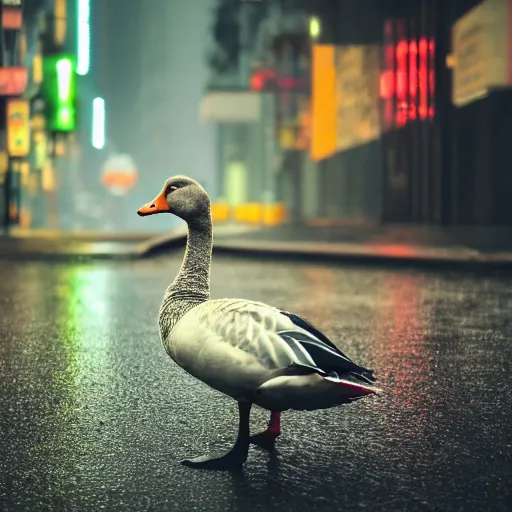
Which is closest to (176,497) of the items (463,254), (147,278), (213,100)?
(147,278)

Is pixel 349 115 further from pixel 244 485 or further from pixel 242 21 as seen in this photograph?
pixel 244 485

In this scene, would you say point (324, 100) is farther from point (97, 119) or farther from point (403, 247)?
point (97, 119)

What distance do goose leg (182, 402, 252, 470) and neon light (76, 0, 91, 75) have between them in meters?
80.2

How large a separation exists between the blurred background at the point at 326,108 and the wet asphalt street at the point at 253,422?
63.9 ft

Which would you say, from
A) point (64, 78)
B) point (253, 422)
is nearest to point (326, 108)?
point (64, 78)

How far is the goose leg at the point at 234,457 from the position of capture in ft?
14.4

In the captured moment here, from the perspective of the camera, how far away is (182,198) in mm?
4734

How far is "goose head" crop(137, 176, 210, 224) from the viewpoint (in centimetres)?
471

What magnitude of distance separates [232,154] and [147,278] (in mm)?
81546

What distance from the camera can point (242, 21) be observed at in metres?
72.3

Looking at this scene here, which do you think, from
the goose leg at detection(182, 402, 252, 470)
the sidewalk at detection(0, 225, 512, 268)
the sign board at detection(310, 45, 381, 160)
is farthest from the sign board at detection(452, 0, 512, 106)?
the goose leg at detection(182, 402, 252, 470)

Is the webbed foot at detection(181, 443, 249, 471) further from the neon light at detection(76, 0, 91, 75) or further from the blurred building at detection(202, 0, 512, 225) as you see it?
the neon light at detection(76, 0, 91, 75)

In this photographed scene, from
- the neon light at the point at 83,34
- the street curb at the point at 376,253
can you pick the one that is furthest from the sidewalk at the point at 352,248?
the neon light at the point at 83,34

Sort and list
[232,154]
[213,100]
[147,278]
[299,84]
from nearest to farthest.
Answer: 1. [147,278]
2. [299,84]
3. [213,100]
4. [232,154]
